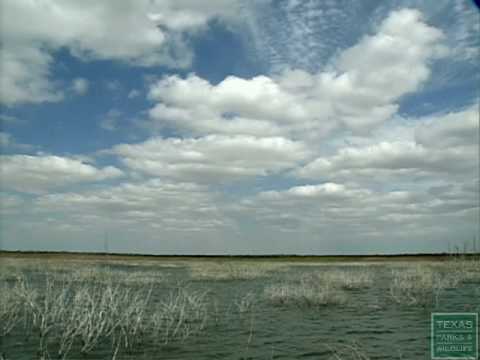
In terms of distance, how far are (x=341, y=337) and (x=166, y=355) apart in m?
5.54

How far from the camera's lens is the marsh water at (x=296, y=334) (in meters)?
11.6

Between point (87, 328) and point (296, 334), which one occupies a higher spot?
point (87, 328)

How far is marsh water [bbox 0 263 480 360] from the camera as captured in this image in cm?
1157

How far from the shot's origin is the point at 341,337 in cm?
1349

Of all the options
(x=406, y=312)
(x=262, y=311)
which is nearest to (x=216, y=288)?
(x=262, y=311)

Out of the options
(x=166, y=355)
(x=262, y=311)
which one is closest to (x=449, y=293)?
(x=262, y=311)

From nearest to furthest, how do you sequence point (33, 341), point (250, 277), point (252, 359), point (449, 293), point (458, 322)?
point (252, 359) → point (33, 341) → point (458, 322) → point (449, 293) → point (250, 277)

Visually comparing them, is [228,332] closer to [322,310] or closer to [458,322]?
[322,310]

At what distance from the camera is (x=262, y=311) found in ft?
59.5

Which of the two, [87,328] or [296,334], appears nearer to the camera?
[87,328]

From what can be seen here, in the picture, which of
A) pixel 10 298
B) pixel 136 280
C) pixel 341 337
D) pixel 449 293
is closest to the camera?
pixel 341 337

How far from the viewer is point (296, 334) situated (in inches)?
557

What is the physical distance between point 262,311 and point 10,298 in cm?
981

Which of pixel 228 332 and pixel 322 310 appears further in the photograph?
pixel 322 310
